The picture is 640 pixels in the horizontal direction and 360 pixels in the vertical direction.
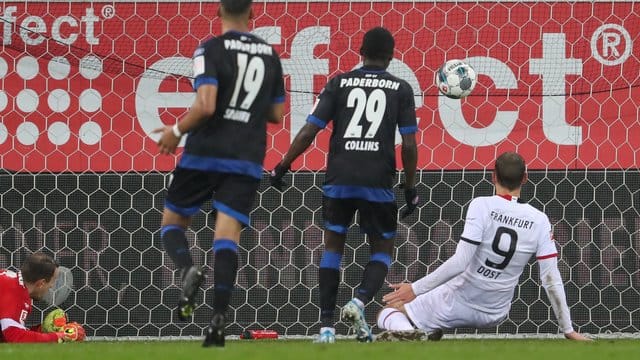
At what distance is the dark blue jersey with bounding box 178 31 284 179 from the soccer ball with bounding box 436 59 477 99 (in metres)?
1.74

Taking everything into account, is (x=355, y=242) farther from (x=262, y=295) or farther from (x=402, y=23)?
(x=402, y=23)

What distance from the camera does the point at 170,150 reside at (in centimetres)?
462

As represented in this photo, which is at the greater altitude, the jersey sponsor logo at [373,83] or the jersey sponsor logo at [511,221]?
the jersey sponsor logo at [373,83]

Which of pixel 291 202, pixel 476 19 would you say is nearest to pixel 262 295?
pixel 291 202

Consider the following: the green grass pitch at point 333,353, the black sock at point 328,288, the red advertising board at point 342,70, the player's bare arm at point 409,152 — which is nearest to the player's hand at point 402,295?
the black sock at point 328,288

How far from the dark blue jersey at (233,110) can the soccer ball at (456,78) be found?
1.74m

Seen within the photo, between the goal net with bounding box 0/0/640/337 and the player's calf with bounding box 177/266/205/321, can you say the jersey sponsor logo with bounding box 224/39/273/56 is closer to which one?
the player's calf with bounding box 177/266/205/321

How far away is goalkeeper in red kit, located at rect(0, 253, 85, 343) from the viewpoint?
5910 millimetres

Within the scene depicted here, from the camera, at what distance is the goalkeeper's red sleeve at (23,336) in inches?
231

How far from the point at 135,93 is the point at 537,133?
2057mm

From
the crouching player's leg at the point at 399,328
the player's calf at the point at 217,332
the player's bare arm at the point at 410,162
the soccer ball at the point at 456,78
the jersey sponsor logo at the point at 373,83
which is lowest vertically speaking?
the crouching player's leg at the point at 399,328

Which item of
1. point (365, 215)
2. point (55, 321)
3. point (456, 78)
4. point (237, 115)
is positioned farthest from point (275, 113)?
point (55, 321)

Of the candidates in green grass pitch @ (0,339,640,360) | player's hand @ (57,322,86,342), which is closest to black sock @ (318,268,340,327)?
green grass pitch @ (0,339,640,360)

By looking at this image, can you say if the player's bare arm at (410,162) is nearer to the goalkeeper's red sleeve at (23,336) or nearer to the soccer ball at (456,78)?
the soccer ball at (456,78)
